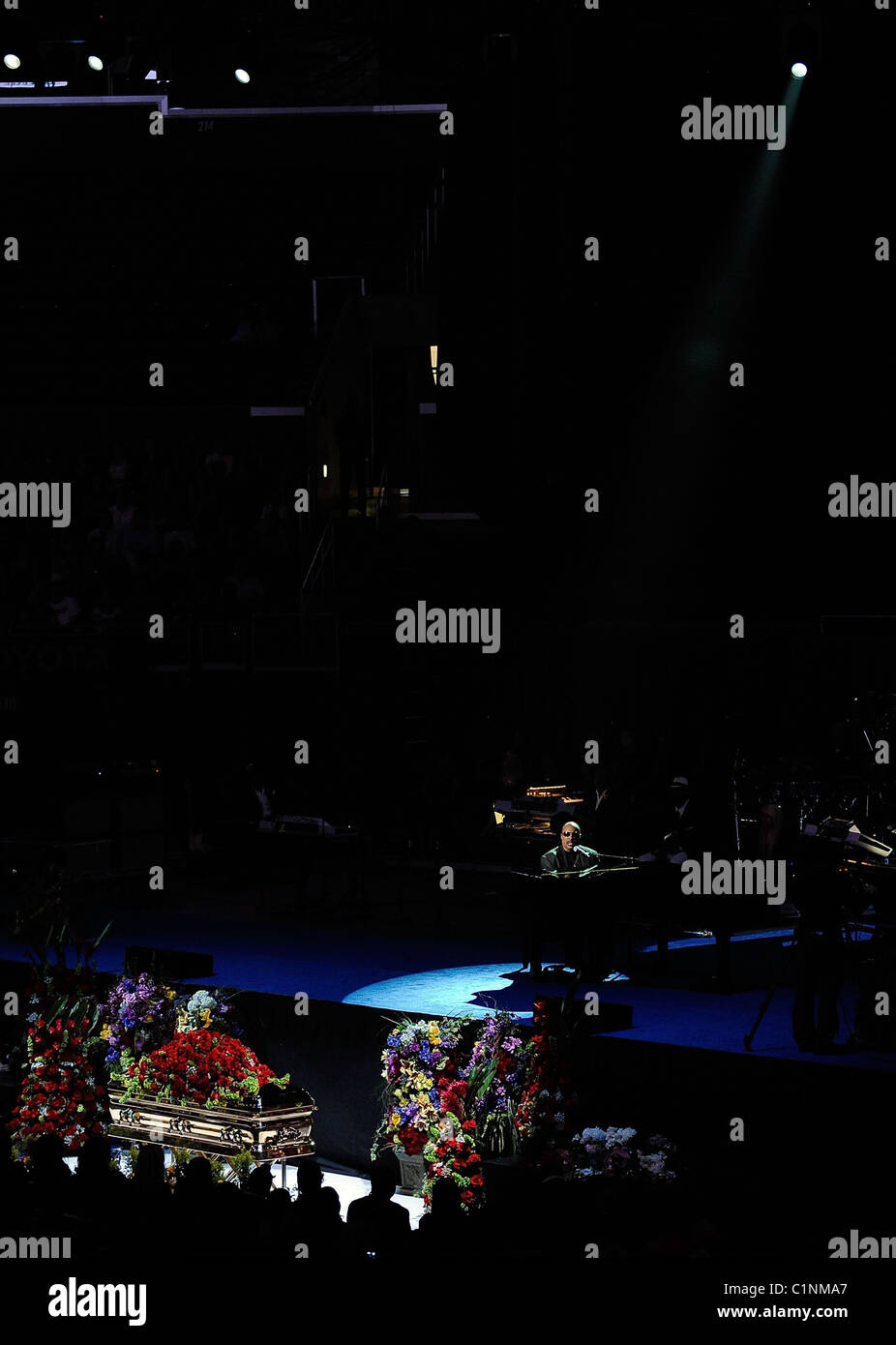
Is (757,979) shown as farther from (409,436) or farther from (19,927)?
(409,436)

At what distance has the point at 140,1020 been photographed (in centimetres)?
1283

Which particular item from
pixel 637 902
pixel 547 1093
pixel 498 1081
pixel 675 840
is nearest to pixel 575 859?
pixel 637 902

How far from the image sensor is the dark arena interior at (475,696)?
31.9ft

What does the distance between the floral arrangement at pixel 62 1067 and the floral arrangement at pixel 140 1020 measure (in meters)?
0.22

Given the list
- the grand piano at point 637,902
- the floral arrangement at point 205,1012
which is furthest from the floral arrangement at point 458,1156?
the grand piano at point 637,902

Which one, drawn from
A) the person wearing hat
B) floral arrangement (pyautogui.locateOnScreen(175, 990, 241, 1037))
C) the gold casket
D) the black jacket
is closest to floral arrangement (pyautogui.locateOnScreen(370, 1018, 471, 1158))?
the gold casket

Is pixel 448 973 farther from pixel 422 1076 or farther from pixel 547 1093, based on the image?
pixel 547 1093

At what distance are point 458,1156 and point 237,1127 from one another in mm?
1550

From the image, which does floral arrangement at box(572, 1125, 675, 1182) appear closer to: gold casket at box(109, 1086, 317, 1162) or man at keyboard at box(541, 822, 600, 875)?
gold casket at box(109, 1086, 317, 1162)

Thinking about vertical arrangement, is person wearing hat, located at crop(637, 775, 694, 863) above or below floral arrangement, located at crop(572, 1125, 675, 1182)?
above

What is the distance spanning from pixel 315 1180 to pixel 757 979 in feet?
17.3

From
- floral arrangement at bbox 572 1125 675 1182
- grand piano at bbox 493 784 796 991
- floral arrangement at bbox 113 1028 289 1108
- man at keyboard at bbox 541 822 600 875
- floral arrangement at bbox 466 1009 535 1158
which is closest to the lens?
floral arrangement at bbox 572 1125 675 1182

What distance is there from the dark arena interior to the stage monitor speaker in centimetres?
3

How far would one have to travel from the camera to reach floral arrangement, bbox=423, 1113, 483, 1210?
11.3 metres
